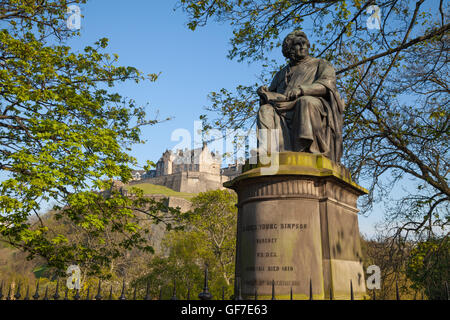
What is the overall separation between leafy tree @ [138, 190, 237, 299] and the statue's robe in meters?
21.9

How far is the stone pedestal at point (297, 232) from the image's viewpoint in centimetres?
459

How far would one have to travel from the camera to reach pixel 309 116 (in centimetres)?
548

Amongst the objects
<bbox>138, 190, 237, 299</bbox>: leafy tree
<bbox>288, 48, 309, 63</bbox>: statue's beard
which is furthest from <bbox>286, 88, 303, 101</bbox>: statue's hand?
<bbox>138, 190, 237, 299</bbox>: leafy tree

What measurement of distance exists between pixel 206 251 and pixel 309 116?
2390cm

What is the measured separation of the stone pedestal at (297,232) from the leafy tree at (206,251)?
2199 cm

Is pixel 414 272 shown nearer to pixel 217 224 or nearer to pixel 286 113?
pixel 286 113

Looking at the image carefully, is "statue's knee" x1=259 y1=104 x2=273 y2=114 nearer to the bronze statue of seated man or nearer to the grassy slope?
the bronze statue of seated man

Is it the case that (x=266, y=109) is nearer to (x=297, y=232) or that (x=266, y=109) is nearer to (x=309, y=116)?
(x=309, y=116)

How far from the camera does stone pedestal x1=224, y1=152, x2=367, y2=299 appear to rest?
4594 millimetres

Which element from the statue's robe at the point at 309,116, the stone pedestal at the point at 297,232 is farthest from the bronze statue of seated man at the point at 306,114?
the stone pedestal at the point at 297,232

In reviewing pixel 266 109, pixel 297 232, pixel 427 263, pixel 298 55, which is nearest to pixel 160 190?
pixel 427 263

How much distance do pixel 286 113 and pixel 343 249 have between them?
216cm

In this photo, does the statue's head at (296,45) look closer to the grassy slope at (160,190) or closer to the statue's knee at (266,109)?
the statue's knee at (266,109)
